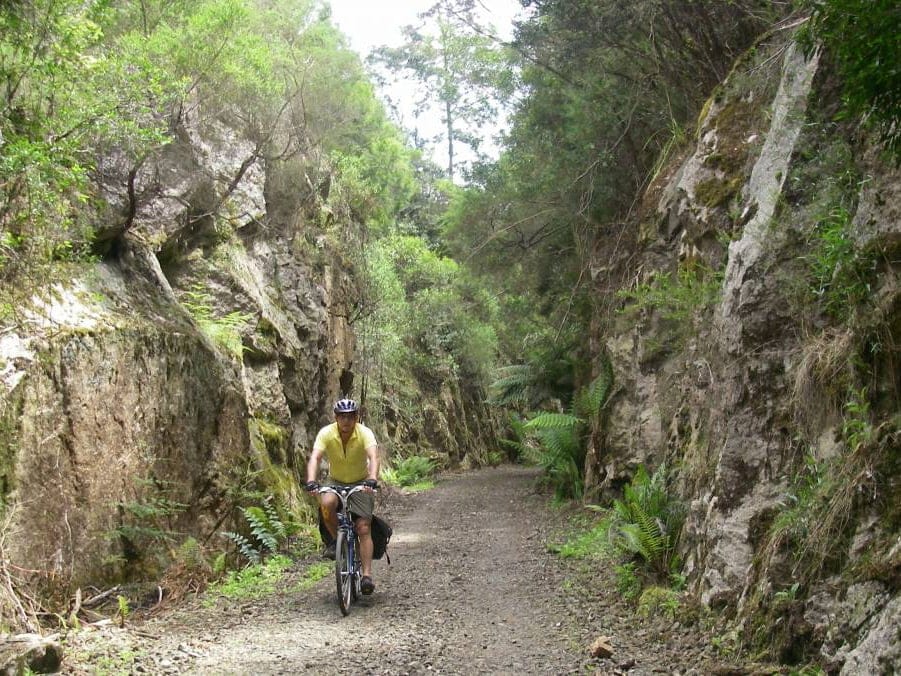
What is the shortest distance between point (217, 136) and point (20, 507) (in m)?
8.68

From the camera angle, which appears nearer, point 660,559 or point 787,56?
point 660,559

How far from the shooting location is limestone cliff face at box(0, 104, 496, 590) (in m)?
6.41

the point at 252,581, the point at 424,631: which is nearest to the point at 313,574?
the point at 252,581

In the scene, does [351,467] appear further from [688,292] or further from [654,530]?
[688,292]

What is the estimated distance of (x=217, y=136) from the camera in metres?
13.0

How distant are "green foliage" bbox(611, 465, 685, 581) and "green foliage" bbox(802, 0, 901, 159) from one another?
13.4 feet

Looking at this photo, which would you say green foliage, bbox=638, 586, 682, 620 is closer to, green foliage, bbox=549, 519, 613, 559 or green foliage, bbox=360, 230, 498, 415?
green foliage, bbox=549, 519, 613, 559

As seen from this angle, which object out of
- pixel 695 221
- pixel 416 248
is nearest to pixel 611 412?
pixel 695 221

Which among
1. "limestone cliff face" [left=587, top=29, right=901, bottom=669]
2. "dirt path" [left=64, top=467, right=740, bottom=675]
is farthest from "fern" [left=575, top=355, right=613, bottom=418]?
"dirt path" [left=64, top=467, right=740, bottom=675]

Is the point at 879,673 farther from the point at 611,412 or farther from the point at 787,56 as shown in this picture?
the point at 611,412

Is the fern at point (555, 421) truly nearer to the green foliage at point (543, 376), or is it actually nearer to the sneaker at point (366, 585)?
the green foliage at point (543, 376)

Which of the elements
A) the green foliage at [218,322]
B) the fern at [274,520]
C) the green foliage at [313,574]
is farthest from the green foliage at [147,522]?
the green foliage at [218,322]

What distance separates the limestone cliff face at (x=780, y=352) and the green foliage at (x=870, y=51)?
138cm

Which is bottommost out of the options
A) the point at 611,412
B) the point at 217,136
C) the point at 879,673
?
the point at 879,673
